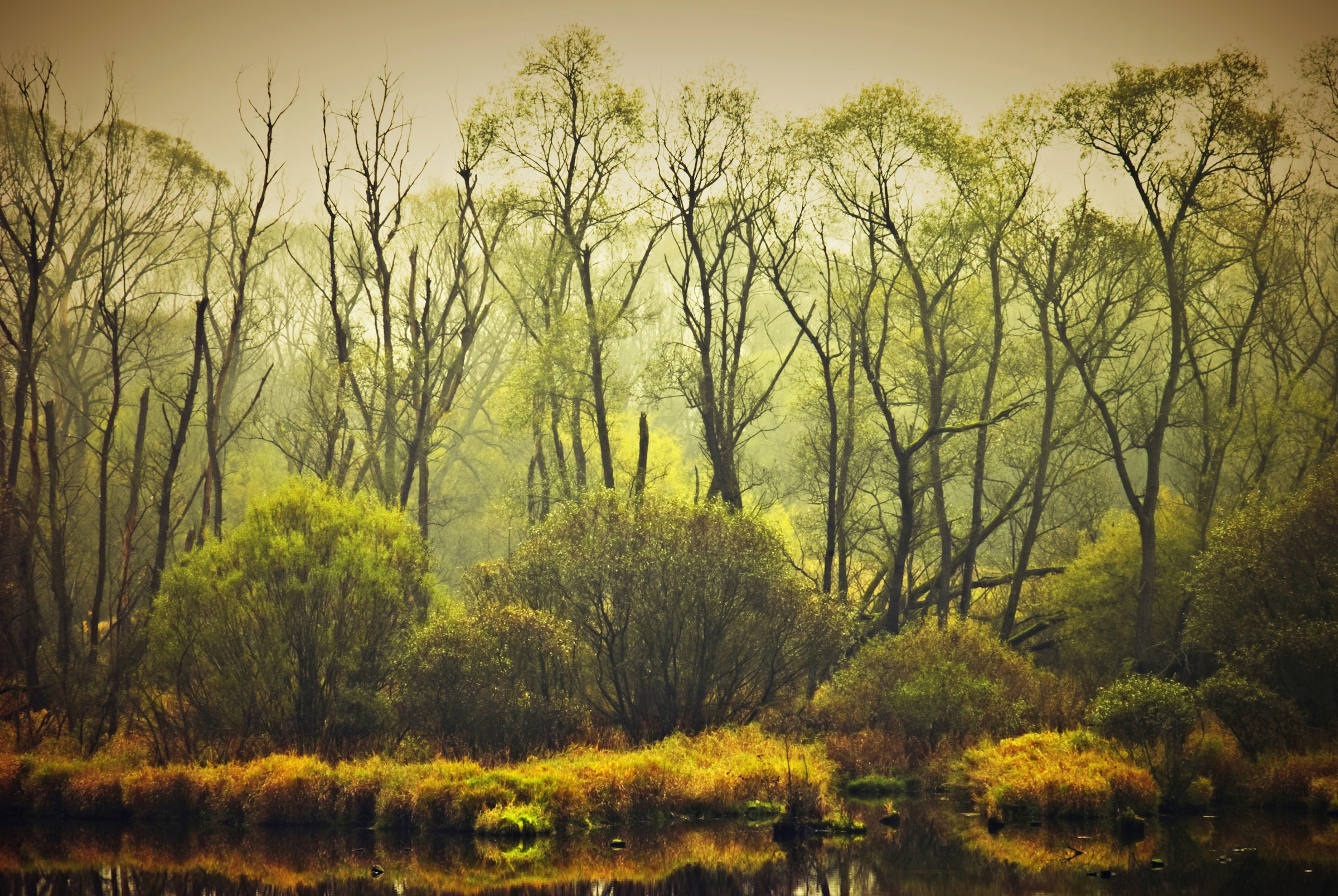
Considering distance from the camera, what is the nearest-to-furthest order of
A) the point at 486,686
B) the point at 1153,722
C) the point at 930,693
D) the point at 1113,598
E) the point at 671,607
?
the point at 1153,722 < the point at 486,686 < the point at 671,607 < the point at 930,693 < the point at 1113,598

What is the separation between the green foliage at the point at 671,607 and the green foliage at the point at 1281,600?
8694 mm

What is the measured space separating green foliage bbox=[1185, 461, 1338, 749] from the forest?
102 mm

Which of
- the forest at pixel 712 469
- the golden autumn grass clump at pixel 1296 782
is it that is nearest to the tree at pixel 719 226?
the forest at pixel 712 469

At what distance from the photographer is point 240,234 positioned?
42469 mm

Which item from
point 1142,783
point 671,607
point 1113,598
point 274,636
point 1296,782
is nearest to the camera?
point 1296,782

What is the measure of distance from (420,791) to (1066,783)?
1271cm

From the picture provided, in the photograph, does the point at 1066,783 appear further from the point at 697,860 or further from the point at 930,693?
the point at 697,860

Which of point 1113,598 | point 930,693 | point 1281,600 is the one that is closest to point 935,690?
point 930,693

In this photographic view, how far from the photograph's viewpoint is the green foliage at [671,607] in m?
26.1

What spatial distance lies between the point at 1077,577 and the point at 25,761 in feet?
91.5

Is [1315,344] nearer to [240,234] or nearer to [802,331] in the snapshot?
[802,331]

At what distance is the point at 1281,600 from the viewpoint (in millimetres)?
24562

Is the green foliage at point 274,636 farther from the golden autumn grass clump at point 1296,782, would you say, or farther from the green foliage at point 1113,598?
the green foliage at point 1113,598

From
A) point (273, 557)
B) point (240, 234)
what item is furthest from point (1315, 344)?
point (240, 234)
